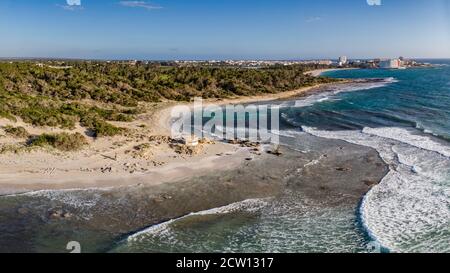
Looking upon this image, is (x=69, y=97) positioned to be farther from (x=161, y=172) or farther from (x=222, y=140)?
(x=161, y=172)

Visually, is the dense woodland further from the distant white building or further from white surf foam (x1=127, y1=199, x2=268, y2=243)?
the distant white building

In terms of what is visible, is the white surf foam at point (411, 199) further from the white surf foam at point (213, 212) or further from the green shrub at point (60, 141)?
the green shrub at point (60, 141)

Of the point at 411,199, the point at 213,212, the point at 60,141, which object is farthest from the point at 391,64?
the point at 213,212

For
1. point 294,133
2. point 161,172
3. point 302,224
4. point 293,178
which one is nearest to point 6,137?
point 161,172

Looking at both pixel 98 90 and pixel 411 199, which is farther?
pixel 98 90

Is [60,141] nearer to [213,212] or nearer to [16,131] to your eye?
[16,131]
